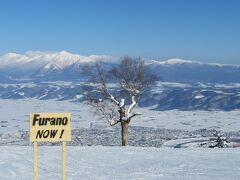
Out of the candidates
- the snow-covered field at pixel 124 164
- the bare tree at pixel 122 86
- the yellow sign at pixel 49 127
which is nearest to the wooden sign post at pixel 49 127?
the yellow sign at pixel 49 127

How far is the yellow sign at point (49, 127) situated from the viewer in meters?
13.9

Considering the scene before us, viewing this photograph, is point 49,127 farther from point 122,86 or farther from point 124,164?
point 122,86

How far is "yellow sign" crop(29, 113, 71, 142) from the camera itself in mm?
13883

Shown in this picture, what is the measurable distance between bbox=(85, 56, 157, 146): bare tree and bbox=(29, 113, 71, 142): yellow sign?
23694 mm

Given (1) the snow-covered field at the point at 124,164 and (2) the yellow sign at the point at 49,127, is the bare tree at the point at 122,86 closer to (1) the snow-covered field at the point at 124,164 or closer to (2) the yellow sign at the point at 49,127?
(1) the snow-covered field at the point at 124,164

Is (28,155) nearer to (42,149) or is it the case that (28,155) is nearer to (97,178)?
(42,149)

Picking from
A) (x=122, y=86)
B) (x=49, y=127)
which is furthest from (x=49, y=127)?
(x=122, y=86)

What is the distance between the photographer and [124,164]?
24.4 metres

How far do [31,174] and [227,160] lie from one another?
10.3 m

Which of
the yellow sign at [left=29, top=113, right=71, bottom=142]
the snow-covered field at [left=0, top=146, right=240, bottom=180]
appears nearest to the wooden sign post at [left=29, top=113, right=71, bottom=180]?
the yellow sign at [left=29, top=113, right=71, bottom=142]

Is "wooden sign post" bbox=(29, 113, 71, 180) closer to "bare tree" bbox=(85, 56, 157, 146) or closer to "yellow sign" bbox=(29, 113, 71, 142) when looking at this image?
"yellow sign" bbox=(29, 113, 71, 142)

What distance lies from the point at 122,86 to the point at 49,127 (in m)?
24.8

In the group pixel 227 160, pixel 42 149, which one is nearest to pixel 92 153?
pixel 42 149

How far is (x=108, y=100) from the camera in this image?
38625 mm
